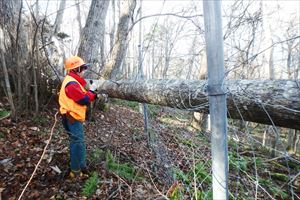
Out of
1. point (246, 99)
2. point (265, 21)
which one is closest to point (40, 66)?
point (246, 99)

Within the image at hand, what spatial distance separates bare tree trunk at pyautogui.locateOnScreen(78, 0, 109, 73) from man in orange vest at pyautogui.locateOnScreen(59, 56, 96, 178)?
3.07 metres

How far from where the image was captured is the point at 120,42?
7.42 meters

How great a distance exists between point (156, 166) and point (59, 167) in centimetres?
178

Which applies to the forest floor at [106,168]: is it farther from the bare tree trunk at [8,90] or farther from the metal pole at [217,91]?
the metal pole at [217,91]

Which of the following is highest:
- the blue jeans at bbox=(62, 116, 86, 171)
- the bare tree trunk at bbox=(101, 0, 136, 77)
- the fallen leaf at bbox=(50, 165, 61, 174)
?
the bare tree trunk at bbox=(101, 0, 136, 77)

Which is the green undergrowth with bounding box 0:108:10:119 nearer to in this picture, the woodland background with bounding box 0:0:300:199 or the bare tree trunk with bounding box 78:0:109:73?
the woodland background with bounding box 0:0:300:199

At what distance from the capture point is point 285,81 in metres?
1.77

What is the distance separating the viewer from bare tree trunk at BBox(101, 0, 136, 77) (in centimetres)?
731

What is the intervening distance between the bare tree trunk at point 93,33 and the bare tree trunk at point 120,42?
652 millimetres

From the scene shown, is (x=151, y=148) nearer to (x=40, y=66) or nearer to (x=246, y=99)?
(x=40, y=66)

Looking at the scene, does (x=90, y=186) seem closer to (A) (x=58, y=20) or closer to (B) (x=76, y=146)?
(B) (x=76, y=146)

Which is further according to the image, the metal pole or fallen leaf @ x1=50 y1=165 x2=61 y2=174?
fallen leaf @ x1=50 y1=165 x2=61 y2=174

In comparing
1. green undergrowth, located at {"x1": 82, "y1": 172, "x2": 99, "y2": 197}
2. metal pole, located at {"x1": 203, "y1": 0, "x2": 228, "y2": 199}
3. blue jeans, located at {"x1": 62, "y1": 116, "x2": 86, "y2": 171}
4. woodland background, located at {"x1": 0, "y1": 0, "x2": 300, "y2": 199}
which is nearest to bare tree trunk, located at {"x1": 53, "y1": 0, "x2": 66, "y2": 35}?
woodland background, located at {"x1": 0, "y1": 0, "x2": 300, "y2": 199}

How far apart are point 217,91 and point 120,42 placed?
6199 mm
